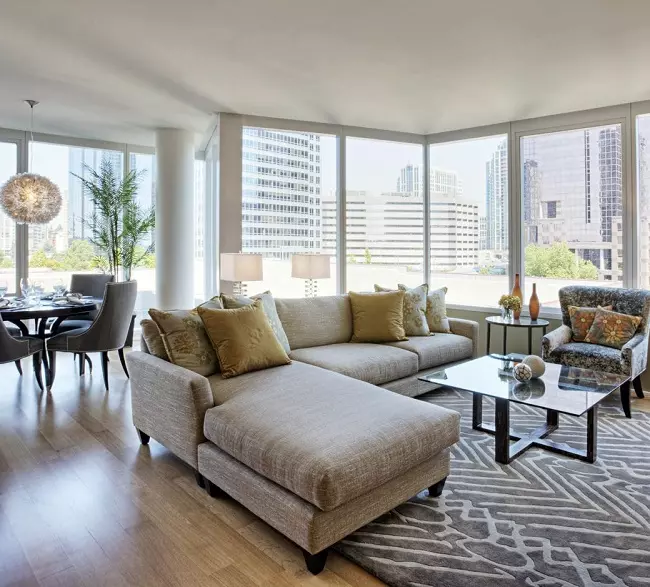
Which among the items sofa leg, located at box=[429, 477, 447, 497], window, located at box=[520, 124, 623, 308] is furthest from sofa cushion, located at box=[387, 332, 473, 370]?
sofa leg, located at box=[429, 477, 447, 497]

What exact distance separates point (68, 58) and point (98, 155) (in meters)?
3.12

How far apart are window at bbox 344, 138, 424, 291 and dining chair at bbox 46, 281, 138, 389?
2.51 metres

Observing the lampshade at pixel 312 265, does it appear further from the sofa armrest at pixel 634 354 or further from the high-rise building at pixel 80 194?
the high-rise building at pixel 80 194

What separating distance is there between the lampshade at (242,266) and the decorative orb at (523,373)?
2259 mm

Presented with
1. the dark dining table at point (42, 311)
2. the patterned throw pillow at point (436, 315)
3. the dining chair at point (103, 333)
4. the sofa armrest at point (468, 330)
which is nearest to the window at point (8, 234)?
the dark dining table at point (42, 311)

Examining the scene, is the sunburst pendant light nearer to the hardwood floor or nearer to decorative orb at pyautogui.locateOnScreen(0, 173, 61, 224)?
decorative orb at pyautogui.locateOnScreen(0, 173, 61, 224)

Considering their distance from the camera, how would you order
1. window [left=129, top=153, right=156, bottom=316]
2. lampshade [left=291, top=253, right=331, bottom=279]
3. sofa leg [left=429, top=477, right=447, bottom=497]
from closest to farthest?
sofa leg [left=429, top=477, right=447, bottom=497] < lampshade [left=291, top=253, right=331, bottom=279] < window [left=129, top=153, right=156, bottom=316]

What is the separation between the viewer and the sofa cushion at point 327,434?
5.92 ft

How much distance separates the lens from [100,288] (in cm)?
551

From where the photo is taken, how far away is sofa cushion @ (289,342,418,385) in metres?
3.37

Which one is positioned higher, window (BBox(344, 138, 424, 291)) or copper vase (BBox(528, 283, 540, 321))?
window (BBox(344, 138, 424, 291))

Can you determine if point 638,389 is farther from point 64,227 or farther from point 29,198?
point 64,227

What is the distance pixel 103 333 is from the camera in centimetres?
418

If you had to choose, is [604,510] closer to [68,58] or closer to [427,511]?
[427,511]
